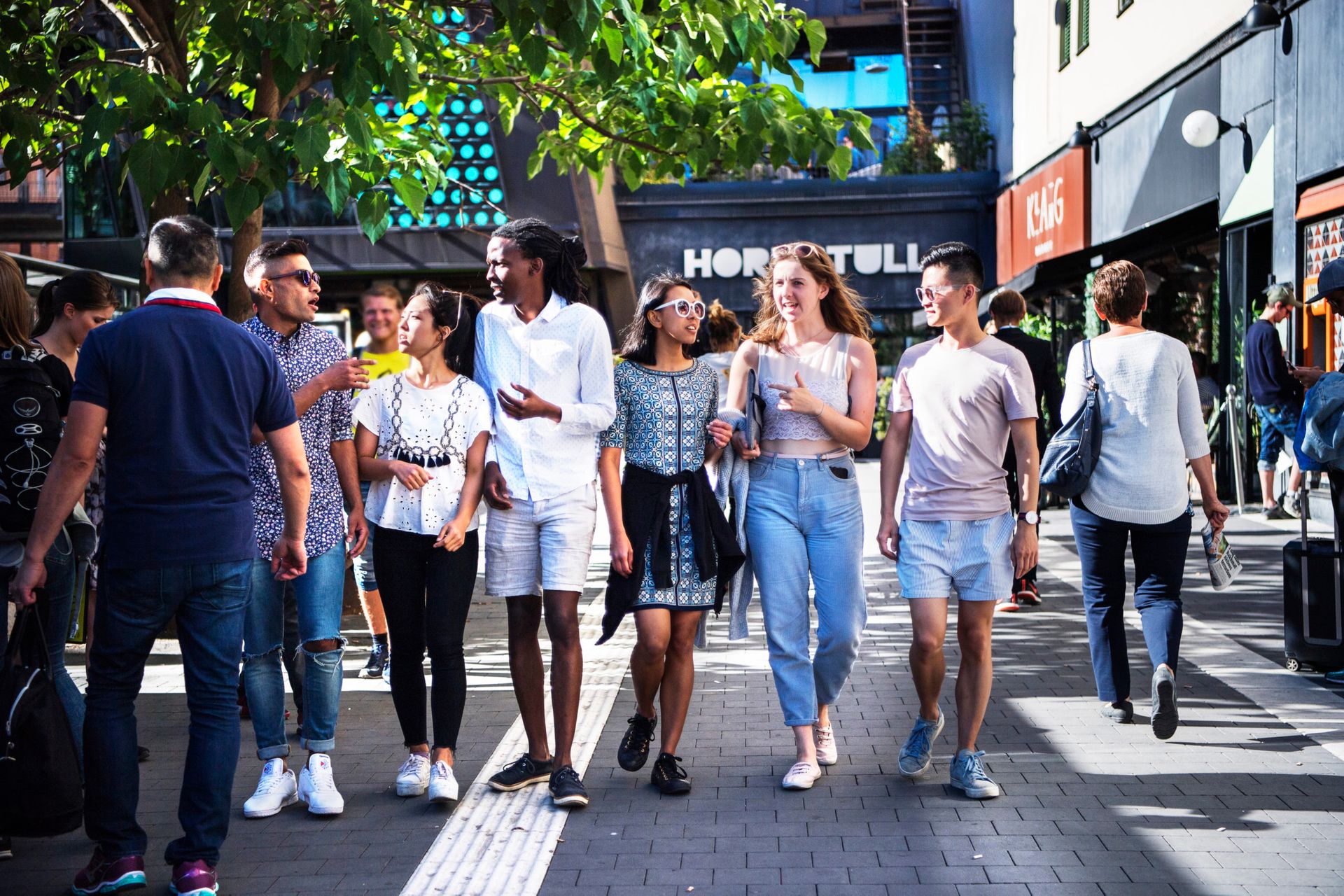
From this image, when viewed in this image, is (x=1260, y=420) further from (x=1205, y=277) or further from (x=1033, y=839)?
(x=1033, y=839)

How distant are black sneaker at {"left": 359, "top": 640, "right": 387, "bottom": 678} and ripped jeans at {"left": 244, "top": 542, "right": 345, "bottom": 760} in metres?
2.24

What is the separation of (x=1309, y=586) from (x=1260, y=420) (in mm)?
7363

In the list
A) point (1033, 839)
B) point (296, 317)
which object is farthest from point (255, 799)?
point (1033, 839)

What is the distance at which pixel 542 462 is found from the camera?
16.5 feet

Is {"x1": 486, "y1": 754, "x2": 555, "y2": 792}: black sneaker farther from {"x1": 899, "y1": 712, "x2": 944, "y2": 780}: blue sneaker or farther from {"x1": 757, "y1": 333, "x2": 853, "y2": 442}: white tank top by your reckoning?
{"x1": 757, "y1": 333, "x2": 853, "y2": 442}: white tank top

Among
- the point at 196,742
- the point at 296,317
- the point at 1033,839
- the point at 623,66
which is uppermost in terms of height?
the point at 623,66

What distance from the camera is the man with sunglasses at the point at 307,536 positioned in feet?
16.1

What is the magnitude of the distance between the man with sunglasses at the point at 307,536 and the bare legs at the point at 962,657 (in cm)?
205

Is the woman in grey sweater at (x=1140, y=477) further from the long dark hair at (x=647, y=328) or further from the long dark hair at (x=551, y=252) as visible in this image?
the long dark hair at (x=551, y=252)

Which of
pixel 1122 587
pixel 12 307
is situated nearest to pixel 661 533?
pixel 1122 587

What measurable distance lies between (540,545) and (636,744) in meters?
0.91

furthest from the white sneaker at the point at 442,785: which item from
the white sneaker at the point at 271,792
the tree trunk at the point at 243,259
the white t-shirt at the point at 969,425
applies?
the tree trunk at the point at 243,259

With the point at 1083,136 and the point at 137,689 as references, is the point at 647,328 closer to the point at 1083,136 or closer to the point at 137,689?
the point at 137,689

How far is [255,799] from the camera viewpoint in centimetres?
493
